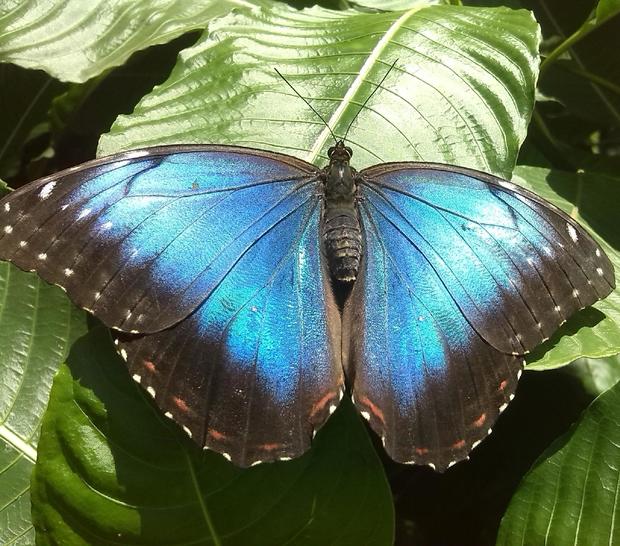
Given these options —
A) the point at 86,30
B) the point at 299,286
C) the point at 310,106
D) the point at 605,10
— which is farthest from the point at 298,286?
the point at 605,10

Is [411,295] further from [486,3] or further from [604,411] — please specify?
[486,3]

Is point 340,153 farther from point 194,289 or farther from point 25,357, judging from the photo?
point 25,357

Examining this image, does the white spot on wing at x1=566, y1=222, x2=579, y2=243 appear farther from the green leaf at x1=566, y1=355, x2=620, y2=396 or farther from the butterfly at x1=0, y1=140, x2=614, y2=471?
the green leaf at x1=566, y1=355, x2=620, y2=396

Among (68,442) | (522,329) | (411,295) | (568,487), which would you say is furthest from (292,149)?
(568,487)

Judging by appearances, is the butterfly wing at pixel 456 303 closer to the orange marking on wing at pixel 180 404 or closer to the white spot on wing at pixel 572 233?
the white spot on wing at pixel 572 233

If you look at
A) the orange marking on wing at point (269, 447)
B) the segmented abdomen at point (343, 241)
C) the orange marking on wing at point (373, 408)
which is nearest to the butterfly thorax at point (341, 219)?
the segmented abdomen at point (343, 241)

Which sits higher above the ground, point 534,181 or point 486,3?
point 486,3

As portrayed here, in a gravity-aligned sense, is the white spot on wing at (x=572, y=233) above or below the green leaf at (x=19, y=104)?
below

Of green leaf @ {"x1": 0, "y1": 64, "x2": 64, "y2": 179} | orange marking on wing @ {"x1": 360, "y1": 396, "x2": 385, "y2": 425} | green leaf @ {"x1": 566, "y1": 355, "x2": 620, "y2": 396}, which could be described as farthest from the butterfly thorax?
green leaf @ {"x1": 0, "y1": 64, "x2": 64, "y2": 179}

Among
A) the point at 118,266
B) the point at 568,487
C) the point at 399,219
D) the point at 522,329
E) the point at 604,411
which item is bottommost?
the point at 568,487
